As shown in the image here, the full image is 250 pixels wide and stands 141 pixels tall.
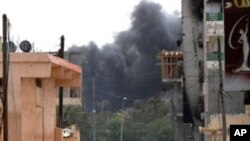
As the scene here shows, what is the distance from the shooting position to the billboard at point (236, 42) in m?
32.1

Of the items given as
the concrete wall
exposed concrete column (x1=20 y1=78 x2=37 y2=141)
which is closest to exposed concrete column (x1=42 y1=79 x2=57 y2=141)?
exposed concrete column (x1=20 y1=78 x2=37 y2=141)

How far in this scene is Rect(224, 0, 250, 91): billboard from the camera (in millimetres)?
32125

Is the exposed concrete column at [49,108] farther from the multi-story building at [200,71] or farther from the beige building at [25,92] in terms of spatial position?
the multi-story building at [200,71]

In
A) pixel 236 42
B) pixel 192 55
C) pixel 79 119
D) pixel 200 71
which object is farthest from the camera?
pixel 79 119

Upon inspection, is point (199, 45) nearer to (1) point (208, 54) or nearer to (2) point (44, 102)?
(1) point (208, 54)

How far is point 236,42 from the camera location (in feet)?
108

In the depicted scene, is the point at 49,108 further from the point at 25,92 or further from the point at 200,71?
the point at 200,71

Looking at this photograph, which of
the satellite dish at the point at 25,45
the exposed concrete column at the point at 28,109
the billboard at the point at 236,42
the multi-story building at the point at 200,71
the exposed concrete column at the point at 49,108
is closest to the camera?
the exposed concrete column at the point at 28,109

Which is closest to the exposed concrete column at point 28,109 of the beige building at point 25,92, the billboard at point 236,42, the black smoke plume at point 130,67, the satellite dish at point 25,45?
the beige building at point 25,92

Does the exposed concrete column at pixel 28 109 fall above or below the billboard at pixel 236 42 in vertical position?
below

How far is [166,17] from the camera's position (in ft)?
436

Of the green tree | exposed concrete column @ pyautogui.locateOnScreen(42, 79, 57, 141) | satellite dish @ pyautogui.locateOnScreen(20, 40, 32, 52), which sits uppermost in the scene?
satellite dish @ pyautogui.locateOnScreen(20, 40, 32, 52)

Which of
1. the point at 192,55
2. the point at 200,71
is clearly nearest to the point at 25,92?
the point at 200,71

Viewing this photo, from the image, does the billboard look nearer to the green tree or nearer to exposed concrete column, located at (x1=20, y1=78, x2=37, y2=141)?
exposed concrete column, located at (x1=20, y1=78, x2=37, y2=141)
